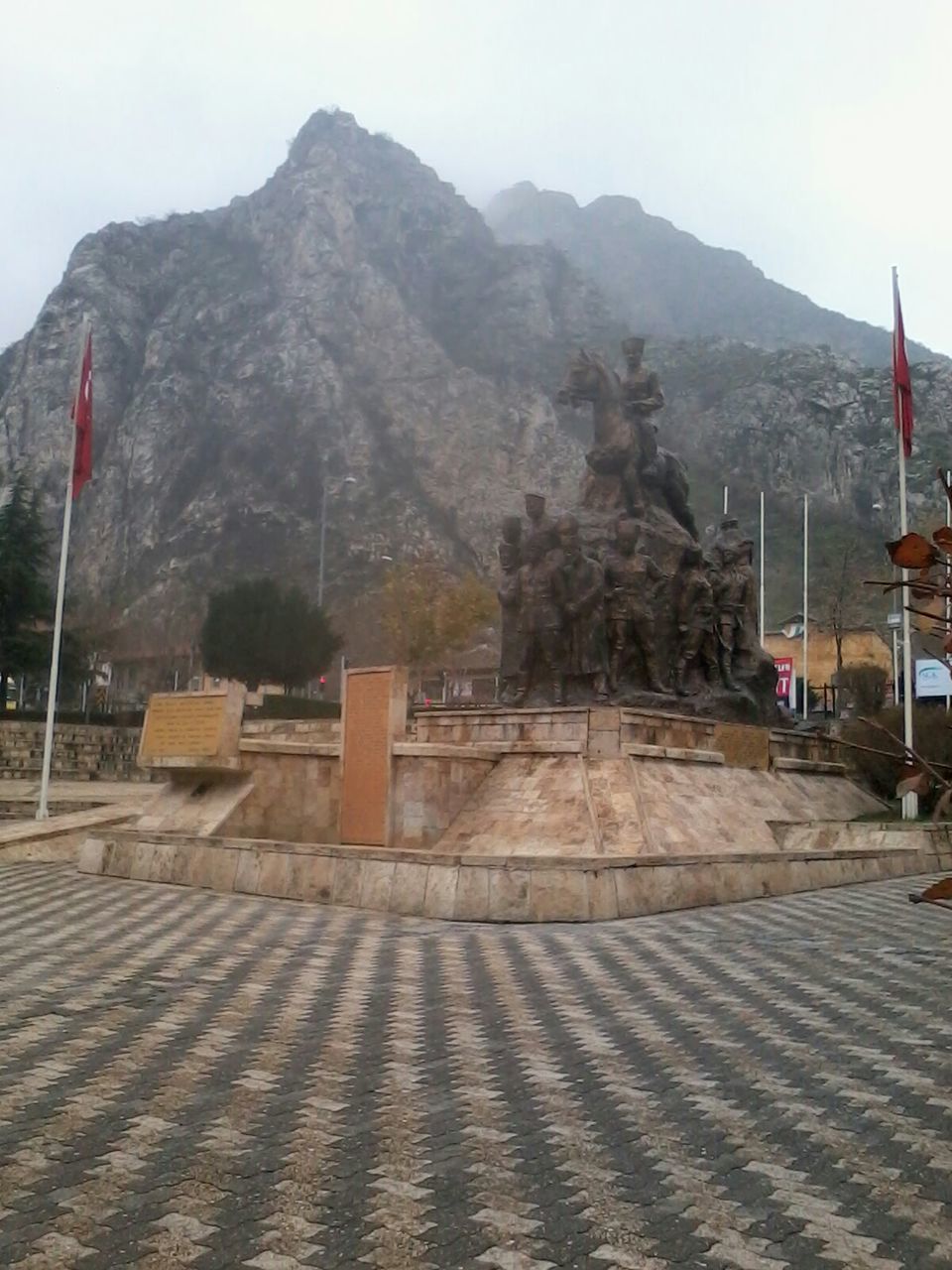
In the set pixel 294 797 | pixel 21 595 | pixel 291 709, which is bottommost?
pixel 294 797

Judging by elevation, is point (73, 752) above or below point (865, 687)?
below

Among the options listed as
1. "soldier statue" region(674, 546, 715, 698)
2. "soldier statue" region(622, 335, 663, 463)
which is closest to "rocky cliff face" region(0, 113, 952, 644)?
"soldier statue" region(622, 335, 663, 463)

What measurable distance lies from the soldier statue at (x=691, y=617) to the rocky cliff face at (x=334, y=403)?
170ft

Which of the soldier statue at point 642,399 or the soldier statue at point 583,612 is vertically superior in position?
the soldier statue at point 642,399

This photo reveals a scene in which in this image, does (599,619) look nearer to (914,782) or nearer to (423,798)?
(423,798)

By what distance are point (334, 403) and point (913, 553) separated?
289ft

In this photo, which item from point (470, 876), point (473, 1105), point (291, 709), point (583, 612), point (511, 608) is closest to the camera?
point (473, 1105)

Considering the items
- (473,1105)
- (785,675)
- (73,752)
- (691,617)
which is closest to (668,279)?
(785,675)

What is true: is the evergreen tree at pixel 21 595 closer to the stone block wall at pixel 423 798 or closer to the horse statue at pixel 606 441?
the horse statue at pixel 606 441

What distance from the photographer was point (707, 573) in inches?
727

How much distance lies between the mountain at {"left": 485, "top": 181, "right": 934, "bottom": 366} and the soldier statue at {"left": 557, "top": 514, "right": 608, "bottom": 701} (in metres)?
118

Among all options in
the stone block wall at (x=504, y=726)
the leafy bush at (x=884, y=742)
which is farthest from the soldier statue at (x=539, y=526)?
the leafy bush at (x=884, y=742)

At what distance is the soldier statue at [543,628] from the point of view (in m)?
15.9

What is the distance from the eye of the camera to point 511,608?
17.2 metres
